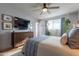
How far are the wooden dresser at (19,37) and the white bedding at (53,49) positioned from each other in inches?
11.0

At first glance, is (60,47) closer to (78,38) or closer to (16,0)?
(78,38)

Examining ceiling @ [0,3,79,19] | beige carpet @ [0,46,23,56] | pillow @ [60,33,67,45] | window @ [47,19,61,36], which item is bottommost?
beige carpet @ [0,46,23,56]

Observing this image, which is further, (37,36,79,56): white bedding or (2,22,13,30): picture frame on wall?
(2,22,13,30): picture frame on wall

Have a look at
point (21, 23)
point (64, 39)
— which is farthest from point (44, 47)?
point (21, 23)

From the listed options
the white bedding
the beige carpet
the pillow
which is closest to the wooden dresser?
the beige carpet

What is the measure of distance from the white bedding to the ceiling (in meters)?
0.44

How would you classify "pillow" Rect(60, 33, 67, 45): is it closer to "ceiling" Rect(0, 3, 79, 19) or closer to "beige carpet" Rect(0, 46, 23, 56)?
"ceiling" Rect(0, 3, 79, 19)

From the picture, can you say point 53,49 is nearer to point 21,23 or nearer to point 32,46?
point 32,46

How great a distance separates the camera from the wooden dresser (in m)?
1.90

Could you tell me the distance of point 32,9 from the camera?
187 cm

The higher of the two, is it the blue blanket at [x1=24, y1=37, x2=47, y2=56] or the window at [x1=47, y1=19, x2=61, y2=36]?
the window at [x1=47, y1=19, x2=61, y2=36]

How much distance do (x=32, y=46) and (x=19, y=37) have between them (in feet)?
0.93

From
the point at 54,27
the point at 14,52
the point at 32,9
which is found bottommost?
the point at 14,52

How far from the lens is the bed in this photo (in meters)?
1.79
